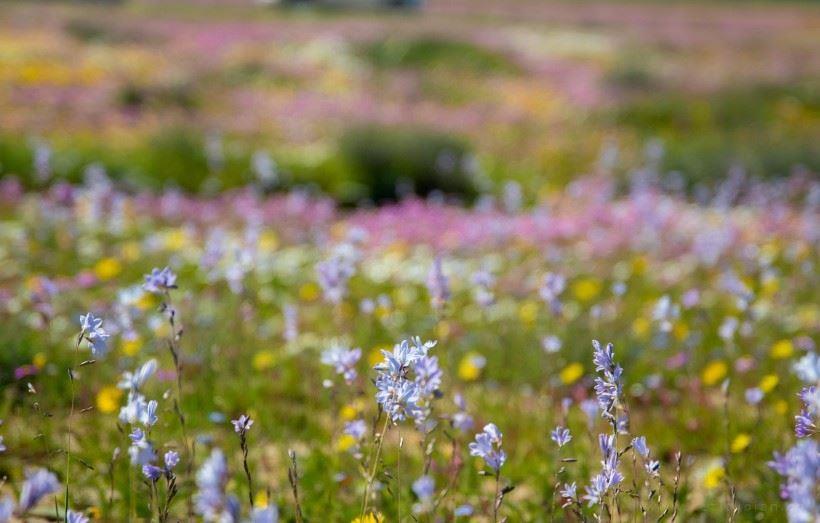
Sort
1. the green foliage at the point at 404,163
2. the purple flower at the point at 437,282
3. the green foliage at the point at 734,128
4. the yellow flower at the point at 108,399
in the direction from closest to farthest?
the purple flower at the point at 437,282, the yellow flower at the point at 108,399, the green foliage at the point at 404,163, the green foliage at the point at 734,128

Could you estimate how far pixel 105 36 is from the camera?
23812mm

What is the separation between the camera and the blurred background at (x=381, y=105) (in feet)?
34.8

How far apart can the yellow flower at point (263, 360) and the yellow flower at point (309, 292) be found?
2.68 ft

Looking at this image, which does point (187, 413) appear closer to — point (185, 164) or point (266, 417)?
point (266, 417)

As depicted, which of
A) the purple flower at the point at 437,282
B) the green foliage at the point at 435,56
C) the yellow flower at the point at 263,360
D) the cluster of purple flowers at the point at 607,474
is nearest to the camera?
the cluster of purple flowers at the point at 607,474

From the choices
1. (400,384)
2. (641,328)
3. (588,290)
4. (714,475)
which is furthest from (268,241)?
(400,384)

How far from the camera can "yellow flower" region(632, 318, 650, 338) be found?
4781 mm

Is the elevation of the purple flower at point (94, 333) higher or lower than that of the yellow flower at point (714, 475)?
higher

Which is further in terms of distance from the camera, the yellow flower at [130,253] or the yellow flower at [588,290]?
the yellow flower at [130,253]

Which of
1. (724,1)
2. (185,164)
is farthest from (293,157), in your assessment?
(724,1)

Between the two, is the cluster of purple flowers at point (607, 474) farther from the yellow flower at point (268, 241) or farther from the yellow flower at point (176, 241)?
the yellow flower at point (176, 241)

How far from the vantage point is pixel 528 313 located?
506cm

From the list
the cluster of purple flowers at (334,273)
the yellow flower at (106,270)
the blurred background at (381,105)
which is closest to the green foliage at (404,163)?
the blurred background at (381,105)

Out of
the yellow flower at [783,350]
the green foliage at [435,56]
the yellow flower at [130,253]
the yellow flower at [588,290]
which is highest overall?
the yellow flower at [783,350]
